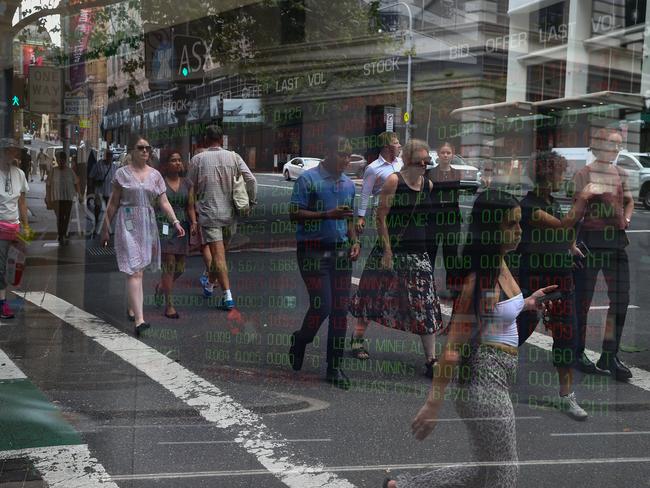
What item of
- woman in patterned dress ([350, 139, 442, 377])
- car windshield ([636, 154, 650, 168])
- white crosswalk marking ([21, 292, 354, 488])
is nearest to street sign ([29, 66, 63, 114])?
white crosswalk marking ([21, 292, 354, 488])

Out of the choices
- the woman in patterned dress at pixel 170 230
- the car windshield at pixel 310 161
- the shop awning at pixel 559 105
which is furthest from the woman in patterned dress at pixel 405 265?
the woman in patterned dress at pixel 170 230

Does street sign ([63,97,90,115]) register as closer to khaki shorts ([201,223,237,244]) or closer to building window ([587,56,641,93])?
khaki shorts ([201,223,237,244])

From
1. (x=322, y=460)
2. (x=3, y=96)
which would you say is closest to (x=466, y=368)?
(x=322, y=460)

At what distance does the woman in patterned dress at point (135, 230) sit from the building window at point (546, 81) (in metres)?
2.99

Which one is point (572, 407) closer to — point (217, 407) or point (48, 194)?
point (217, 407)

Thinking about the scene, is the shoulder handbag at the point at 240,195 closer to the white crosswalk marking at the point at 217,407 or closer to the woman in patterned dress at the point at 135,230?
the woman in patterned dress at the point at 135,230

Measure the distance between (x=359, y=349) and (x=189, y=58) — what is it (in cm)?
219

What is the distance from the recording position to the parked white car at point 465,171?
13.9 feet

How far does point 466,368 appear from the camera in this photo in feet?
10.9

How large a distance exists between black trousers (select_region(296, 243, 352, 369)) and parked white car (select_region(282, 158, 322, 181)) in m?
0.45

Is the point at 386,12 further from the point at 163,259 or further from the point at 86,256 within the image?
the point at 86,256

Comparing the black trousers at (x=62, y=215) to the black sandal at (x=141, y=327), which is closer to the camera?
the black sandal at (x=141, y=327)

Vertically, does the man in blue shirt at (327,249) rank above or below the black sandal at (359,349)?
above

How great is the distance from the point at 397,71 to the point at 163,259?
252 centimetres
